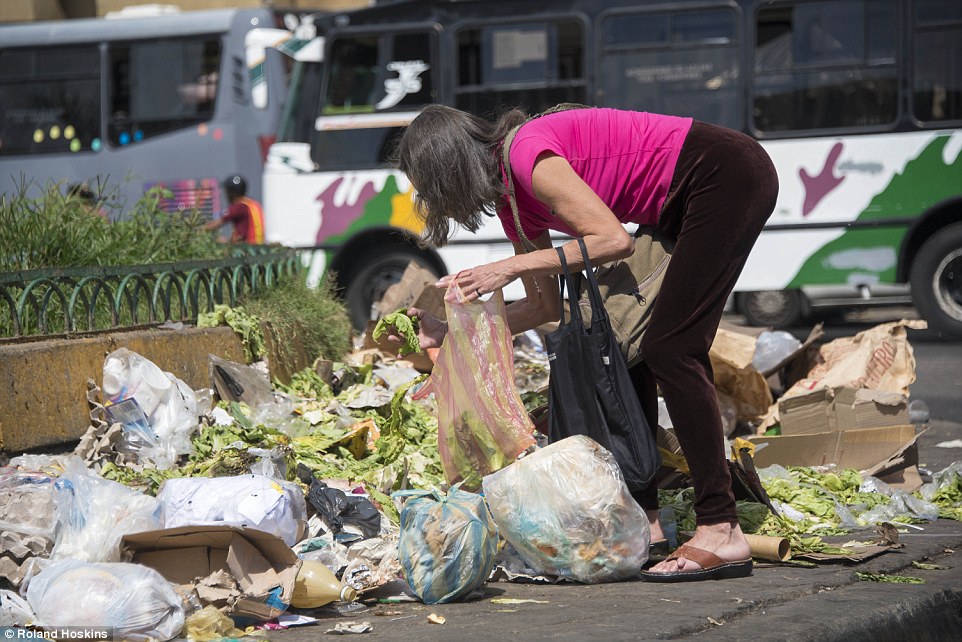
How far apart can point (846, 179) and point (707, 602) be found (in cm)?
744

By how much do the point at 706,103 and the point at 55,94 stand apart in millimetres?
8444

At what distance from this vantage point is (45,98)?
13953 mm

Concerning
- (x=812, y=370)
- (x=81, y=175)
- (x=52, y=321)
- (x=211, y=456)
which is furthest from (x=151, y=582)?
(x=81, y=175)

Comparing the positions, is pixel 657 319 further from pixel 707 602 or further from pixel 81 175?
pixel 81 175

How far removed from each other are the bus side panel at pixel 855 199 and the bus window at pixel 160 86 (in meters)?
7.46

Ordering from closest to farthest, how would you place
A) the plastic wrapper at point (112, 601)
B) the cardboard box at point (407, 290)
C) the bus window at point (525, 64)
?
1. the plastic wrapper at point (112, 601)
2. the cardboard box at point (407, 290)
3. the bus window at point (525, 64)

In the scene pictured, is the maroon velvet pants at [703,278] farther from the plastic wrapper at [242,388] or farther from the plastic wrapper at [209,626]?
the plastic wrapper at [242,388]

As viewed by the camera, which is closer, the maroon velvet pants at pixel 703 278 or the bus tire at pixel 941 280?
the maroon velvet pants at pixel 703 278

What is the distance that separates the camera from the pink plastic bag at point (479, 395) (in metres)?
3.34

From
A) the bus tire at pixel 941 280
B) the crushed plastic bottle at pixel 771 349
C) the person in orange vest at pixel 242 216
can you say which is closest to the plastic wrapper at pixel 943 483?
the crushed plastic bottle at pixel 771 349

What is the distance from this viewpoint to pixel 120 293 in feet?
15.3

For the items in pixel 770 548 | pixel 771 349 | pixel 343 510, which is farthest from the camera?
pixel 771 349

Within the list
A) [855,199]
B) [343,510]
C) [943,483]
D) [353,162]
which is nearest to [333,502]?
[343,510]

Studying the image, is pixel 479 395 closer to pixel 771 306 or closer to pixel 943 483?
pixel 943 483
